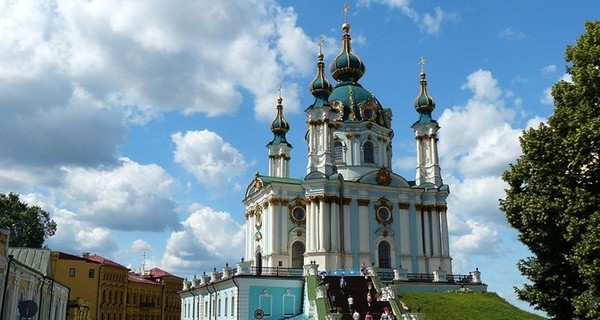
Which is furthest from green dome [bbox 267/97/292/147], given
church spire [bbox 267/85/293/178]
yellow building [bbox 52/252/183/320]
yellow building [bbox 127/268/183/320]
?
yellow building [bbox 127/268/183/320]

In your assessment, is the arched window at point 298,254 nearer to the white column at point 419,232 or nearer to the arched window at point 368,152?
the arched window at point 368,152

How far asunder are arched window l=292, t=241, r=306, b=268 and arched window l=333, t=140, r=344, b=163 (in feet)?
22.9

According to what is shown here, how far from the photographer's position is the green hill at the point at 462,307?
1251 inches

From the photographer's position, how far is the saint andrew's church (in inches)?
1788

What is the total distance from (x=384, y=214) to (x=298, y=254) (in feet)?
23.0

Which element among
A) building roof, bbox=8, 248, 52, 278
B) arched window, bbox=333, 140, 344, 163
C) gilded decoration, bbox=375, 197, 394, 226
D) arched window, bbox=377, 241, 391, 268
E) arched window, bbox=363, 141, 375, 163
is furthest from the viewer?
arched window, bbox=363, 141, 375, 163

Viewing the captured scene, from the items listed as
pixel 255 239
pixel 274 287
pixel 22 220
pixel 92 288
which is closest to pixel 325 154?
pixel 255 239

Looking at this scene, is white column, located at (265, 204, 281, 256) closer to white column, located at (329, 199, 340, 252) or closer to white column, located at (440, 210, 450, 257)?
white column, located at (329, 199, 340, 252)

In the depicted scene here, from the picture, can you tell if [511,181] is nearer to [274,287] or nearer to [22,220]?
[274,287]

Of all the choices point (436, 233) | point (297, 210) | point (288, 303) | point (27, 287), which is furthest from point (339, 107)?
point (27, 287)

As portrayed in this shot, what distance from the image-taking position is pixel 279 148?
57.7 m

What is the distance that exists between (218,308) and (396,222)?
14898 mm

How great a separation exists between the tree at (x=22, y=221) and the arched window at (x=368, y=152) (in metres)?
28.6

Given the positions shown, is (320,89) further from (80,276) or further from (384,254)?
(80,276)
